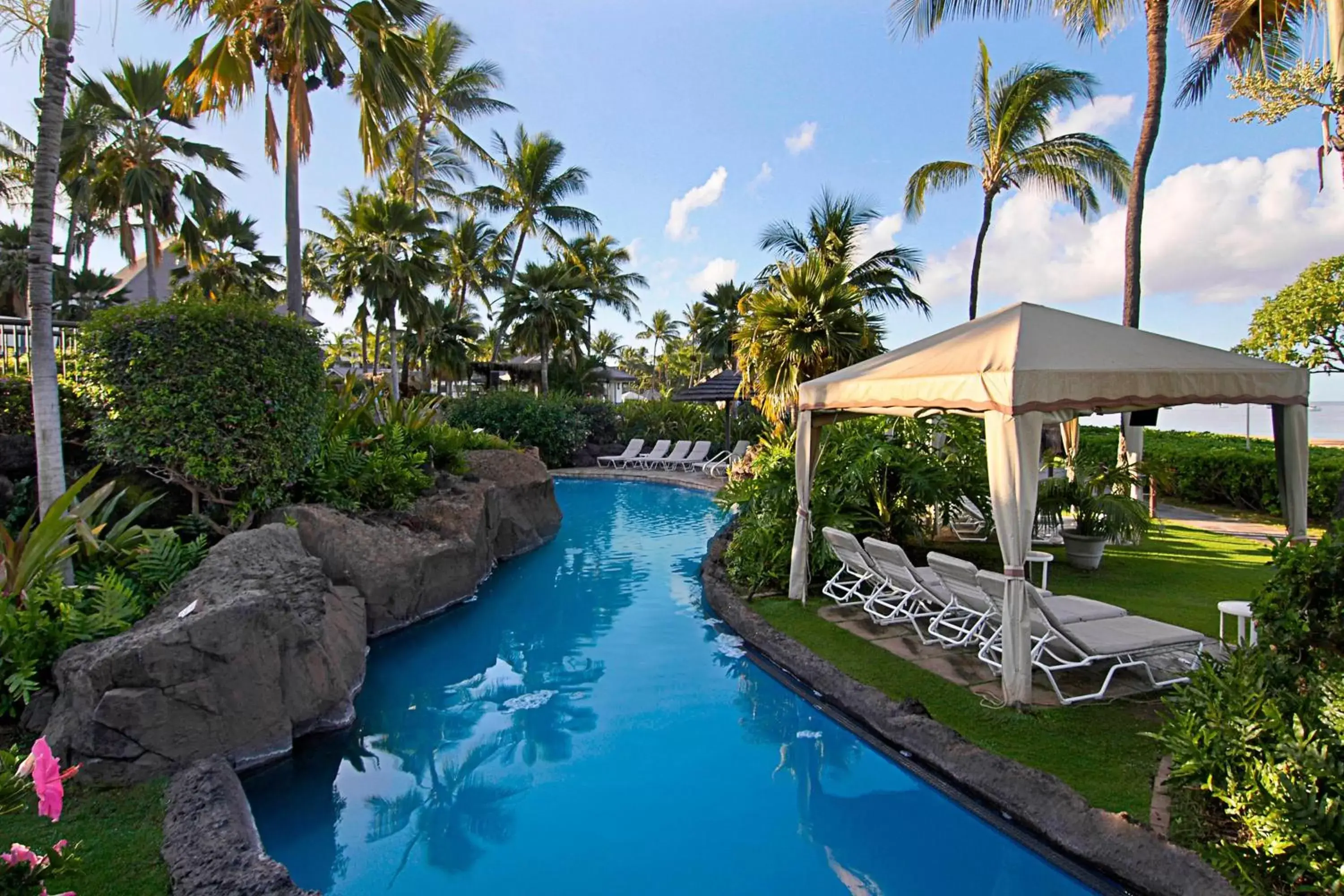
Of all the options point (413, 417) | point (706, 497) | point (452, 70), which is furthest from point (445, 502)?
point (452, 70)

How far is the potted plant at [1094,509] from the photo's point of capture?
797cm

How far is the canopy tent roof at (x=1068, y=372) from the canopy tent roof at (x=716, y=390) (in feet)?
43.2

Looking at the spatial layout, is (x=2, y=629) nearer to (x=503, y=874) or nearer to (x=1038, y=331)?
(x=503, y=874)

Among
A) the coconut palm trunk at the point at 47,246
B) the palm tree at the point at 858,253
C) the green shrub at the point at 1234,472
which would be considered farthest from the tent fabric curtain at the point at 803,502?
the palm tree at the point at 858,253

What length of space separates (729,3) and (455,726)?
8835 millimetres

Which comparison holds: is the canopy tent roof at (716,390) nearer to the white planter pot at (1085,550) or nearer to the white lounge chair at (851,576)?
the white planter pot at (1085,550)

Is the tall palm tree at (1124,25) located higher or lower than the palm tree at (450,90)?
lower

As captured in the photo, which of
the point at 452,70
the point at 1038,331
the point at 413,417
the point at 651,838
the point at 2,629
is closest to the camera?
the point at 651,838

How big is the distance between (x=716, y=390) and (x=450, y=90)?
46.6 feet

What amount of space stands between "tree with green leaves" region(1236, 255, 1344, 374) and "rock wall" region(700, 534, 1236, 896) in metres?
13.6

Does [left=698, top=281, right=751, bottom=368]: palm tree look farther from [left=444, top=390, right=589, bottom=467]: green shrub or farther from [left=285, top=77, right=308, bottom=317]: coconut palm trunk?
[left=285, top=77, right=308, bottom=317]: coconut palm trunk

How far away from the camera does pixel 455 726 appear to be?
17.1ft

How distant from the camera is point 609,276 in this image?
37.7 m

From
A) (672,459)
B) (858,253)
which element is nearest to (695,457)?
→ (672,459)
